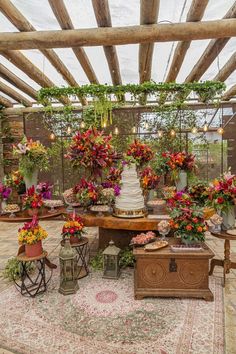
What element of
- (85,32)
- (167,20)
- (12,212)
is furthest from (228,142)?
(12,212)

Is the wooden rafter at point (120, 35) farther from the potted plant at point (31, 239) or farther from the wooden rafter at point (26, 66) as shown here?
the potted plant at point (31, 239)

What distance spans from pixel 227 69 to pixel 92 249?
4276mm

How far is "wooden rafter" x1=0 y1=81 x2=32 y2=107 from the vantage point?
6.14 m

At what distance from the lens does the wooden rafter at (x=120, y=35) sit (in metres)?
3.33

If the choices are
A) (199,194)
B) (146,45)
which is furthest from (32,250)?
(146,45)

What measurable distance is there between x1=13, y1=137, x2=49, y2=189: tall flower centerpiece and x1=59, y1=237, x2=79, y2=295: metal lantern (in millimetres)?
1004

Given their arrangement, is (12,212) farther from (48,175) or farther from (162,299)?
(48,175)

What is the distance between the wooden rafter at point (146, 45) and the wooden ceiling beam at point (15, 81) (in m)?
2.72

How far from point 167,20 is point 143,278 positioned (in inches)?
127

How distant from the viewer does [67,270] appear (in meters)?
2.87

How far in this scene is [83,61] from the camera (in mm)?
4562

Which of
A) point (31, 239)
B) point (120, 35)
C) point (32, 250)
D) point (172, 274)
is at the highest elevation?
point (120, 35)

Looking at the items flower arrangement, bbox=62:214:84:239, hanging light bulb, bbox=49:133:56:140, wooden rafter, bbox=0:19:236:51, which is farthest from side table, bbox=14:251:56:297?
hanging light bulb, bbox=49:133:56:140

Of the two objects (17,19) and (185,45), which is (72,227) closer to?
(17,19)
